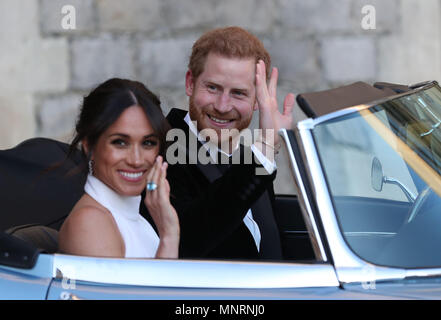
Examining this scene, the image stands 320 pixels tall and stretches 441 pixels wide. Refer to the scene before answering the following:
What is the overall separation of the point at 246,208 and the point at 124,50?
13.2ft

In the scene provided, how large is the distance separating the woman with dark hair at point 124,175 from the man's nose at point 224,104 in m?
0.38

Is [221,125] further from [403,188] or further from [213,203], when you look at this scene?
[403,188]

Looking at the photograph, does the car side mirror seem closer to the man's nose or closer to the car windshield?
the car windshield

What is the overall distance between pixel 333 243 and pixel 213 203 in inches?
18.6

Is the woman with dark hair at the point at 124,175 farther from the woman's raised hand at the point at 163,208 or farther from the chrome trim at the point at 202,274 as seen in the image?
the chrome trim at the point at 202,274

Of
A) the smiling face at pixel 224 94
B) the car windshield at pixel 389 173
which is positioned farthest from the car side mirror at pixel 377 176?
the smiling face at pixel 224 94

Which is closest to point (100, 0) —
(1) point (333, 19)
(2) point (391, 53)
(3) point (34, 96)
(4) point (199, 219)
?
(3) point (34, 96)

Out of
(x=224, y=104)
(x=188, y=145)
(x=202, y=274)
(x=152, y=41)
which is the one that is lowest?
(x=202, y=274)

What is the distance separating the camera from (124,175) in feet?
7.80

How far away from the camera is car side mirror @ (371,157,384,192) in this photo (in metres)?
2.51

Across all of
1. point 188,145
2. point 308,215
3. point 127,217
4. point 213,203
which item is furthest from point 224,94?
point 308,215

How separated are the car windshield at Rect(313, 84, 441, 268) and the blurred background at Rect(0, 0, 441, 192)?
3693 mm

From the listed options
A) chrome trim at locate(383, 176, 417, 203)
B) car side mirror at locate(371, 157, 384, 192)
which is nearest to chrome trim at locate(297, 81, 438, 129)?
car side mirror at locate(371, 157, 384, 192)

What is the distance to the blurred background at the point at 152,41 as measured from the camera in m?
6.17
